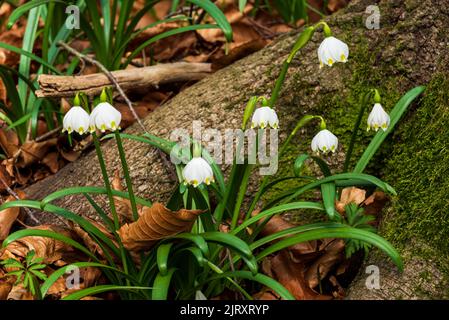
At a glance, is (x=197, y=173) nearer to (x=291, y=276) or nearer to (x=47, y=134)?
(x=291, y=276)

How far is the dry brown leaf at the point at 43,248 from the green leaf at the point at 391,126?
1.12 meters

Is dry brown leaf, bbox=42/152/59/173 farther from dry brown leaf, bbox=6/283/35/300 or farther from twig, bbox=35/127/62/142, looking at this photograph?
dry brown leaf, bbox=6/283/35/300

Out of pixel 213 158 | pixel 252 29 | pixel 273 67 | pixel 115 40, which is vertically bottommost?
pixel 213 158

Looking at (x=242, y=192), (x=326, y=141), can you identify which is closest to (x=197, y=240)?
(x=242, y=192)

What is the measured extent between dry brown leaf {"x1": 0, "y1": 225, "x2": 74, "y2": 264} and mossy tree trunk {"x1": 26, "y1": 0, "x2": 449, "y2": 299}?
294 millimetres

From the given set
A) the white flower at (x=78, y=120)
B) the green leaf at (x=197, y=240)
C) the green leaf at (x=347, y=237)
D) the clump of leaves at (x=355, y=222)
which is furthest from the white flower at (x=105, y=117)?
the clump of leaves at (x=355, y=222)

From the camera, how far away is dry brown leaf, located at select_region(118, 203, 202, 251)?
2.21m

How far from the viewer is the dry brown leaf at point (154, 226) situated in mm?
2209

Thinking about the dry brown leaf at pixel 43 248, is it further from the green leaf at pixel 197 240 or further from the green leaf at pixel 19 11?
the green leaf at pixel 19 11

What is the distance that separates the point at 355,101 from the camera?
9.96 feet

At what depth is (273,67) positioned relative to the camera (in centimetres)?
316
